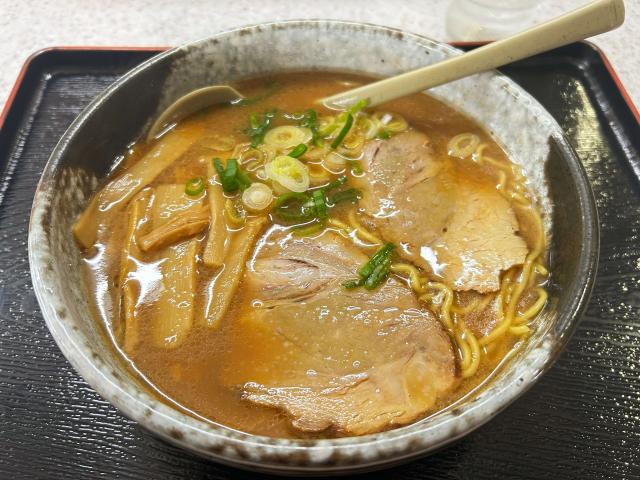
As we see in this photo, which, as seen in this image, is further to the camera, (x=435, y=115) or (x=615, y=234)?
(x=435, y=115)

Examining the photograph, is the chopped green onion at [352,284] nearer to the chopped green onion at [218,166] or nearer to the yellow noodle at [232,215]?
the yellow noodle at [232,215]

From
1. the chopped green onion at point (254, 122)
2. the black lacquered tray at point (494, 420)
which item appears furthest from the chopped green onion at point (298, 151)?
the black lacquered tray at point (494, 420)

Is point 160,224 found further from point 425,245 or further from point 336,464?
point 336,464

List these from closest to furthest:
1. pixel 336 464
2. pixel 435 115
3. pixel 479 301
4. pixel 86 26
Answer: pixel 336 464 < pixel 479 301 < pixel 435 115 < pixel 86 26

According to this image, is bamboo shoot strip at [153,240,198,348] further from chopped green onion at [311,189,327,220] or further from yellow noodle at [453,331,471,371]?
yellow noodle at [453,331,471,371]

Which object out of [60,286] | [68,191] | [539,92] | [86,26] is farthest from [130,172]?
[539,92]

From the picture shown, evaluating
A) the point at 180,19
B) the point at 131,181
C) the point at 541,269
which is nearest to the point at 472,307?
the point at 541,269
